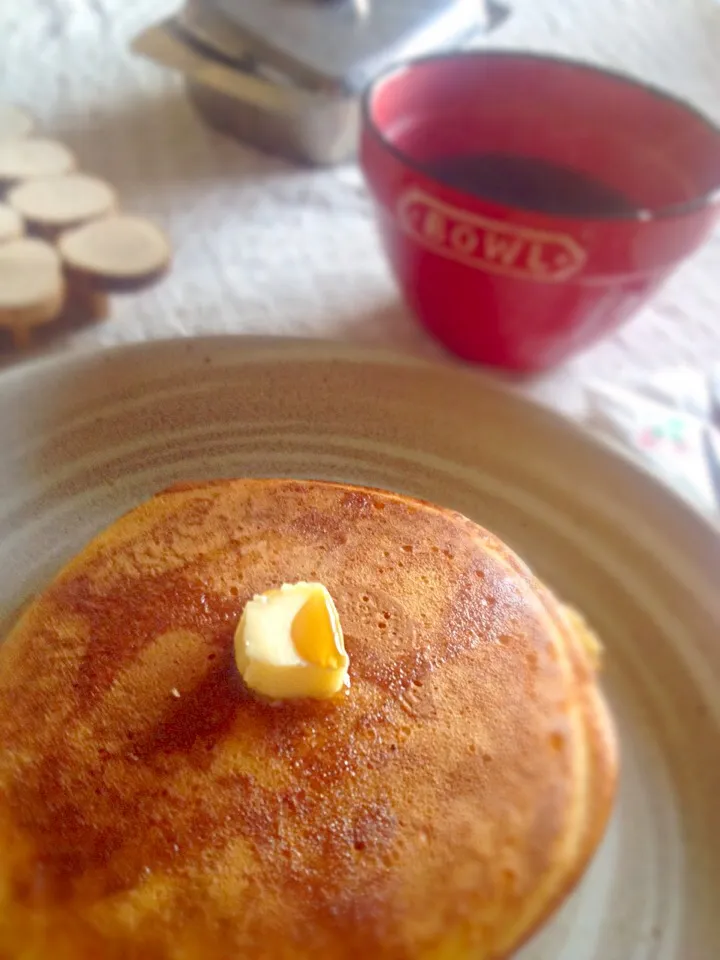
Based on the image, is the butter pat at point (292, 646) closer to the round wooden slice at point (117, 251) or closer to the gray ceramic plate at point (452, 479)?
the gray ceramic plate at point (452, 479)

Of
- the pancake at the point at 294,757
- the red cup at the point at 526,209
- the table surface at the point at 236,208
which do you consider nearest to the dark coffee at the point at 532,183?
the red cup at the point at 526,209

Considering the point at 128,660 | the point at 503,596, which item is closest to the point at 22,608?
the point at 128,660

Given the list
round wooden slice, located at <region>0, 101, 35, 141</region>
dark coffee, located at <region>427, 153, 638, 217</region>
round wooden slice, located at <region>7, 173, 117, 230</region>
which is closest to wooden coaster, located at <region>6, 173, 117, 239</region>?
round wooden slice, located at <region>7, 173, 117, 230</region>

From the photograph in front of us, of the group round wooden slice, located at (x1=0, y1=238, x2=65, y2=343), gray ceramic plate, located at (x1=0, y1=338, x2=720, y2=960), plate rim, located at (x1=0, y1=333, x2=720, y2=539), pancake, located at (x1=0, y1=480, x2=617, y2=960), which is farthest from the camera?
round wooden slice, located at (x1=0, y1=238, x2=65, y2=343)

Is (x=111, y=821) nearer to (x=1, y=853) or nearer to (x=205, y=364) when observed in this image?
(x=1, y=853)

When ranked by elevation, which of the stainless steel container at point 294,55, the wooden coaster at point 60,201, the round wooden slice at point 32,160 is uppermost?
the stainless steel container at point 294,55

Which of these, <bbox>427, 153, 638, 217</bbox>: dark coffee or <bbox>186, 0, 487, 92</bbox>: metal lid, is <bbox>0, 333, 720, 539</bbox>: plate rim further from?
<bbox>186, 0, 487, 92</bbox>: metal lid
